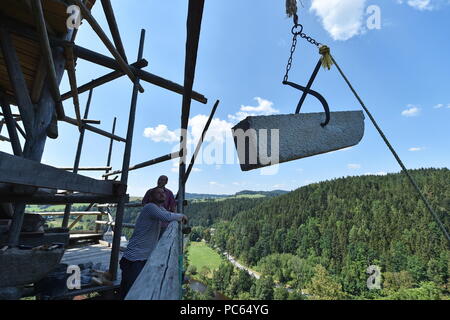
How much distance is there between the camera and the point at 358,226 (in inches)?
4284

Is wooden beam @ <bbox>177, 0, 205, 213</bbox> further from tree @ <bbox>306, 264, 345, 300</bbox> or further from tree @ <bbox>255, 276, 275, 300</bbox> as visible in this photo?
tree @ <bbox>306, 264, 345, 300</bbox>

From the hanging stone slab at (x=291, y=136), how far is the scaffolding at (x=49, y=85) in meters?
0.81

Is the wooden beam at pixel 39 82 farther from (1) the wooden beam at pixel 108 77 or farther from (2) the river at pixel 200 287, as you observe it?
(2) the river at pixel 200 287

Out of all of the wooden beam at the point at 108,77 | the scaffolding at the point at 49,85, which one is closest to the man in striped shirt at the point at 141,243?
the scaffolding at the point at 49,85

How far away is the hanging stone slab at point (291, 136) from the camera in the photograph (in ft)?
5.14

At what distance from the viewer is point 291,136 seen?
189 centimetres

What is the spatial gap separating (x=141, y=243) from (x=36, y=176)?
5.84 ft

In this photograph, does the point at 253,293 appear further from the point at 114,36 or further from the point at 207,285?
the point at 114,36

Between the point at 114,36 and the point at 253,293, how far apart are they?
308 feet

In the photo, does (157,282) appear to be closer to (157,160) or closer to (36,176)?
(36,176)

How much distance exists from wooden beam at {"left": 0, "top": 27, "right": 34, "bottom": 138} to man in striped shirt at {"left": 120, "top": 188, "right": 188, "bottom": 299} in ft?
5.52

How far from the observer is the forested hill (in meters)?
87.6

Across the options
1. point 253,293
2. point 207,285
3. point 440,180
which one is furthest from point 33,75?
point 440,180

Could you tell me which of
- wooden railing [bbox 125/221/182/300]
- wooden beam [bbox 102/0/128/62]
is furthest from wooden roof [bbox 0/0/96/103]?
wooden railing [bbox 125/221/182/300]
